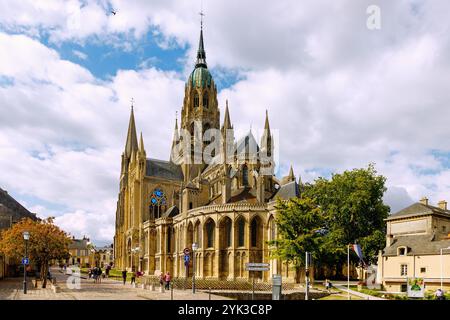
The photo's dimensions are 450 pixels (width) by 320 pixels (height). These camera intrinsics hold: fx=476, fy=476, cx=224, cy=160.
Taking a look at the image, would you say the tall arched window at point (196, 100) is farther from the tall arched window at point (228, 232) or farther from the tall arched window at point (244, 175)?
the tall arched window at point (228, 232)

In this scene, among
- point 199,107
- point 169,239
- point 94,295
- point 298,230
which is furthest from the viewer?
point 199,107

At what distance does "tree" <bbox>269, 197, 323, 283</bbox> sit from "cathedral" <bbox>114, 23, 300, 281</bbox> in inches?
218

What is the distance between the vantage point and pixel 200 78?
11575 cm

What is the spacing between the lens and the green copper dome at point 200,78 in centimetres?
11543

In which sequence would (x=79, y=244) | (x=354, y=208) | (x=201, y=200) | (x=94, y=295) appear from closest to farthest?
(x=94, y=295) → (x=354, y=208) → (x=201, y=200) → (x=79, y=244)

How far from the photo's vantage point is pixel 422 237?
45719mm

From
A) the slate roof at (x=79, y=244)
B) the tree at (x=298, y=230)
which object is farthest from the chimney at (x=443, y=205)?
the slate roof at (x=79, y=244)

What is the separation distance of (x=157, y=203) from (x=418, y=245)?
Answer: 212 feet

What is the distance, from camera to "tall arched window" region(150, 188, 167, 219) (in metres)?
99.4

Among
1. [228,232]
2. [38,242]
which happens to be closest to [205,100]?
[228,232]

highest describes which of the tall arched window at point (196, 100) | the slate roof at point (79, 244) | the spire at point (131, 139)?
the tall arched window at point (196, 100)

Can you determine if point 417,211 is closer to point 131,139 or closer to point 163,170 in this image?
point 163,170

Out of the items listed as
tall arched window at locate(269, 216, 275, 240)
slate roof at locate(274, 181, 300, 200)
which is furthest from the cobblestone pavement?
slate roof at locate(274, 181, 300, 200)

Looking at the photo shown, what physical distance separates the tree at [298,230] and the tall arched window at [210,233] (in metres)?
21.3
